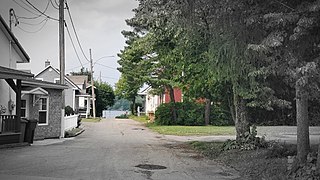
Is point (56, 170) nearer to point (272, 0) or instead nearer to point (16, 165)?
point (16, 165)

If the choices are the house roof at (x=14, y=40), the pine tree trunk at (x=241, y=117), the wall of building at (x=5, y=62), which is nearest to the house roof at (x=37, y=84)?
the wall of building at (x=5, y=62)

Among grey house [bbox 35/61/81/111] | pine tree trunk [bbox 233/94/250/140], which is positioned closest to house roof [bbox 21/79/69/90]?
pine tree trunk [bbox 233/94/250/140]

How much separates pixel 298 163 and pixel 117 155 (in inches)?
287

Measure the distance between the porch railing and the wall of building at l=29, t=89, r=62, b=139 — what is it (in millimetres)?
3947

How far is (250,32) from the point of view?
9422 mm

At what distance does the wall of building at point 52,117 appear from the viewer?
2259 centimetres

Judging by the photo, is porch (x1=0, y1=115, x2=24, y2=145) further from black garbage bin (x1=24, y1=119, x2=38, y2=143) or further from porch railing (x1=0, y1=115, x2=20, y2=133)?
black garbage bin (x1=24, y1=119, x2=38, y2=143)

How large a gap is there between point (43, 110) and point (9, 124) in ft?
16.2

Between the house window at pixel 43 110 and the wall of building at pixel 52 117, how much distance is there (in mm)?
197

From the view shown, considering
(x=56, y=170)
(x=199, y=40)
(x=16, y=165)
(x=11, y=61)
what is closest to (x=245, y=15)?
(x=199, y=40)

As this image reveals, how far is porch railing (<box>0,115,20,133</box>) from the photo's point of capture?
58.7 ft

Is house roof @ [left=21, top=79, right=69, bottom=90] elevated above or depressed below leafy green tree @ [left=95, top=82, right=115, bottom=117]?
below

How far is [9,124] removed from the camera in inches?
717

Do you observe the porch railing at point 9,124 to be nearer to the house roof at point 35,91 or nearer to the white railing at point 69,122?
the house roof at point 35,91
